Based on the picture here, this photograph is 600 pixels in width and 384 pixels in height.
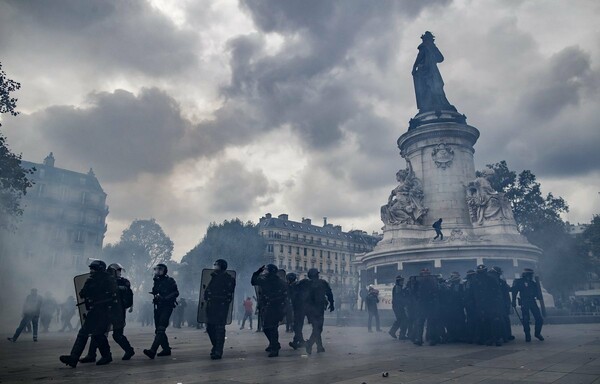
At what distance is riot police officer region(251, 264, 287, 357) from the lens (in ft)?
34.6

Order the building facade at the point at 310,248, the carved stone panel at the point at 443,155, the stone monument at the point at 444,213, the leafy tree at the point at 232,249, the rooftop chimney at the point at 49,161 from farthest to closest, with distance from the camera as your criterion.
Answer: the building facade at the point at 310,248
the rooftop chimney at the point at 49,161
the leafy tree at the point at 232,249
the carved stone panel at the point at 443,155
the stone monument at the point at 444,213

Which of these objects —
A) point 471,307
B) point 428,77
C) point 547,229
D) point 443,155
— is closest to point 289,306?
point 471,307

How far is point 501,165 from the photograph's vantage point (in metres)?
55.4

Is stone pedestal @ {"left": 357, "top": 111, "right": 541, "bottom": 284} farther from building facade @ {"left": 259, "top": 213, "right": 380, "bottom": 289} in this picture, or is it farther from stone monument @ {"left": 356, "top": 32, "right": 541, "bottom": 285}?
building facade @ {"left": 259, "top": 213, "right": 380, "bottom": 289}

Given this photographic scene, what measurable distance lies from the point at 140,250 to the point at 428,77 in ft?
210

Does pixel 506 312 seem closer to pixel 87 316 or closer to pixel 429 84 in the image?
pixel 87 316

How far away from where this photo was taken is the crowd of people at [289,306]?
8992 millimetres

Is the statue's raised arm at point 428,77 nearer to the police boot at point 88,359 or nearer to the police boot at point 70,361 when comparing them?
the police boot at point 88,359

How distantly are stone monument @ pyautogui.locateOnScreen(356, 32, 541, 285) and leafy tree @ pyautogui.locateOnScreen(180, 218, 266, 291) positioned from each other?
32.6m

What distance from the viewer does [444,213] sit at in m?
28.5

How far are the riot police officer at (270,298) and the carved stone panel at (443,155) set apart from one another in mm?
21123

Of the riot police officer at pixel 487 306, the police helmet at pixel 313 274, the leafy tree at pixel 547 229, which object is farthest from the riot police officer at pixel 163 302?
the leafy tree at pixel 547 229

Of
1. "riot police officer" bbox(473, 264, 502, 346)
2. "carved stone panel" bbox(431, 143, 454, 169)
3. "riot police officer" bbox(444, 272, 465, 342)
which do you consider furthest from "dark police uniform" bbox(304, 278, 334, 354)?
"carved stone panel" bbox(431, 143, 454, 169)

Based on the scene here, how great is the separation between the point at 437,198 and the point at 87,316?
24.5m
